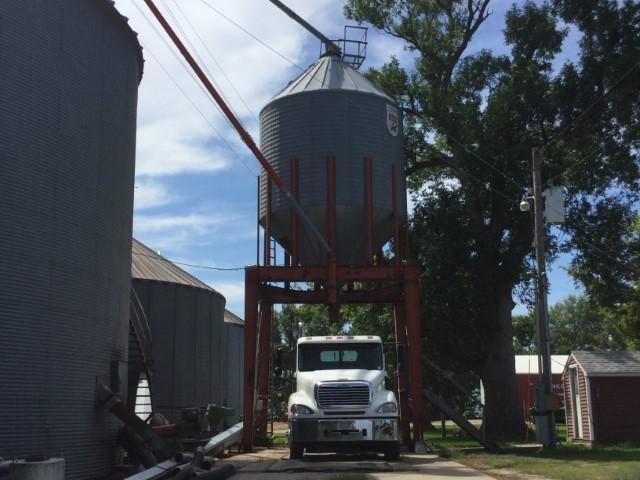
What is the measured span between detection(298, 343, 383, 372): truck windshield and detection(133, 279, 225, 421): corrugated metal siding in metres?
11.1

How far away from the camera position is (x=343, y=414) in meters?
16.0

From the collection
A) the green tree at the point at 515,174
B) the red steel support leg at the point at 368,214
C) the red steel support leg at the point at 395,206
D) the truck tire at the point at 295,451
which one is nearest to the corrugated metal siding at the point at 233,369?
the green tree at the point at 515,174

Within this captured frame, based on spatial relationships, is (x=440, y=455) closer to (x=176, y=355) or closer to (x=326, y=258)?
(x=326, y=258)

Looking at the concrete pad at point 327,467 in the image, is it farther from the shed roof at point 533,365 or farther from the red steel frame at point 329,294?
the shed roof at point 533,365

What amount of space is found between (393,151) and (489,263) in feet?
26.3

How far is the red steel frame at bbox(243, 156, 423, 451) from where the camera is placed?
19953 millimetres

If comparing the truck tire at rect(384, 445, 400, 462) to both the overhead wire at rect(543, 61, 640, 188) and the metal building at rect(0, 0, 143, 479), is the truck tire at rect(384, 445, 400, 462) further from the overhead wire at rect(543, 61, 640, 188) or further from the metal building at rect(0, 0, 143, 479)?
the overhead wire at rect(543, 61, 640, 188)

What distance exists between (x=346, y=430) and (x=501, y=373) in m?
15.4

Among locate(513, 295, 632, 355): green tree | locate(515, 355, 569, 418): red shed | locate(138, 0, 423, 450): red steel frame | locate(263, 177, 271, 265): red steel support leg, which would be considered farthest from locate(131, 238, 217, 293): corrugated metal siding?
locate(513, 295, 632, 355): green tree

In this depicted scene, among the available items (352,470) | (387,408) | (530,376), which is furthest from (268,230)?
(530,376)

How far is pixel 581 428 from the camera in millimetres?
29828

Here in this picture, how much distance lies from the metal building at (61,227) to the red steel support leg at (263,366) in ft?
14.1

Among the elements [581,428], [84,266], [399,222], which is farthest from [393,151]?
[581,428]

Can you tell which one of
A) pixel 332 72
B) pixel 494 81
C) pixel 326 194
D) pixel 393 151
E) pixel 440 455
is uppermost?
pixel 494 81
